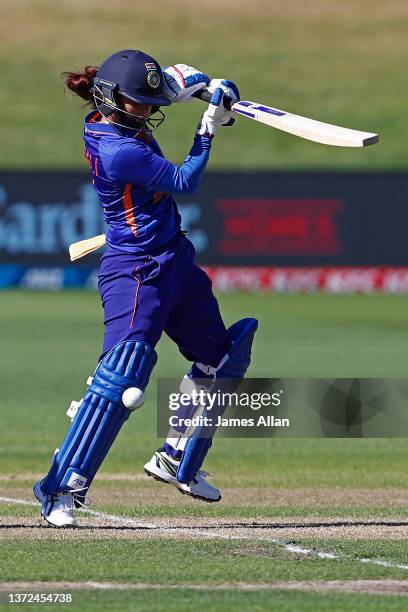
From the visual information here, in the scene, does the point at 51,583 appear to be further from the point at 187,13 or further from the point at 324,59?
the point at 187,13

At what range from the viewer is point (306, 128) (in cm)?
716

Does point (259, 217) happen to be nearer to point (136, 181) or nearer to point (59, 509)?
point (136, 181)

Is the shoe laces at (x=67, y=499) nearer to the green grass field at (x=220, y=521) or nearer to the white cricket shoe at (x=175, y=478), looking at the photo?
the green grass field at (x=220, y=521)

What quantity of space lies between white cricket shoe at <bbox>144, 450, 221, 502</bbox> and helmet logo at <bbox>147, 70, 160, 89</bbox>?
191 cm

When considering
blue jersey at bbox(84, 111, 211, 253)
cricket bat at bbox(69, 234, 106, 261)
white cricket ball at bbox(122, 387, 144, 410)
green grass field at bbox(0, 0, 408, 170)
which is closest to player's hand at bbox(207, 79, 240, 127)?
blue jersey at bbox(84, 111, 211, 253)

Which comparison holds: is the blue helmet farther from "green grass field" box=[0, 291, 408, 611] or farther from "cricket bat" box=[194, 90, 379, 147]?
"green grass field" box=[0, 291, 408, 611]

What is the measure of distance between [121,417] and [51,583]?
1.44 m

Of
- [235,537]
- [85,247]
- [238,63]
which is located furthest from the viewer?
[238,63]

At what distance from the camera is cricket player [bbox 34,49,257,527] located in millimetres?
6859

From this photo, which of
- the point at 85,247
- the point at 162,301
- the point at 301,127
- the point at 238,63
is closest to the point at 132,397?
the point at 162,301

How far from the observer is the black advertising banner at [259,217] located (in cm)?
2553

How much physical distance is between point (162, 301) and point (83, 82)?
1.16 metres

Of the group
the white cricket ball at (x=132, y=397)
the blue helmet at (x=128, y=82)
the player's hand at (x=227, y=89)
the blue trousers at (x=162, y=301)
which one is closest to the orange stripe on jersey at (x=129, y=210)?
the blue trousers at (x=162, y=301)

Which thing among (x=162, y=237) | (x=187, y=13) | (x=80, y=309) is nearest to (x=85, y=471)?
(x=162, y=237)
